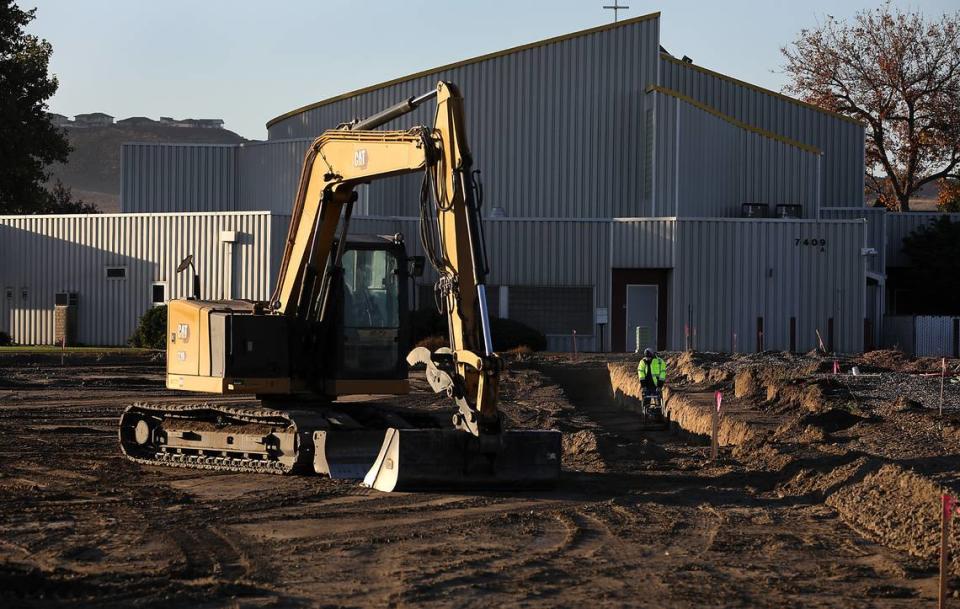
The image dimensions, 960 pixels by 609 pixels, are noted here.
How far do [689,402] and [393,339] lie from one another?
922 centimetres

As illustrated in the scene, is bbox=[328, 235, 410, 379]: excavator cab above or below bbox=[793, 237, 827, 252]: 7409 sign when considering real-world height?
below

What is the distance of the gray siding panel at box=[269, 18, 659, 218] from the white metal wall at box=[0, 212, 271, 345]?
7.00m

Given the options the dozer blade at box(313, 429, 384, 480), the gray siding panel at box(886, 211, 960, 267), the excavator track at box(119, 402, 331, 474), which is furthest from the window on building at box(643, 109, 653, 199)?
the dozer blade at box(313, 429, 384, 480)

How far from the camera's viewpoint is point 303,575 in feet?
35.5

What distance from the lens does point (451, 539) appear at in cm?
1248

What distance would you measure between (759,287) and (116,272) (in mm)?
18508

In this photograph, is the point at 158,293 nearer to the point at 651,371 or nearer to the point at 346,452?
the point at 651,371

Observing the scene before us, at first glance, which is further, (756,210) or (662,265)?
(756,210)

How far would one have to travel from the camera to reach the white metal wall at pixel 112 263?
128ft

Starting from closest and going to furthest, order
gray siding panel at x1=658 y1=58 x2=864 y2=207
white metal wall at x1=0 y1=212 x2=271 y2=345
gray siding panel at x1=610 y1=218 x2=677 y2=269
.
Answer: white metal wall at x1=0 y1=212 x2=271 y2=345, gray siding panel at x1=610 y1=218 x2=677 y2=269, gray siding panel at x1=658 y1=58 x2=864 y2=207

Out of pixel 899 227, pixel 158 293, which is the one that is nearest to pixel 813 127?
pixel 899 227

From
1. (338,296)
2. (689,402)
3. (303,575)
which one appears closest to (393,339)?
(338,296)

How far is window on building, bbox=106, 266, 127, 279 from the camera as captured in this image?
40.9 meters

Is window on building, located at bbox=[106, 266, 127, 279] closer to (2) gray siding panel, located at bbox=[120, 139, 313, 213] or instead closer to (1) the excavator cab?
(2) gray siding panel, located at bbox=[120, 139, 313, 213]
